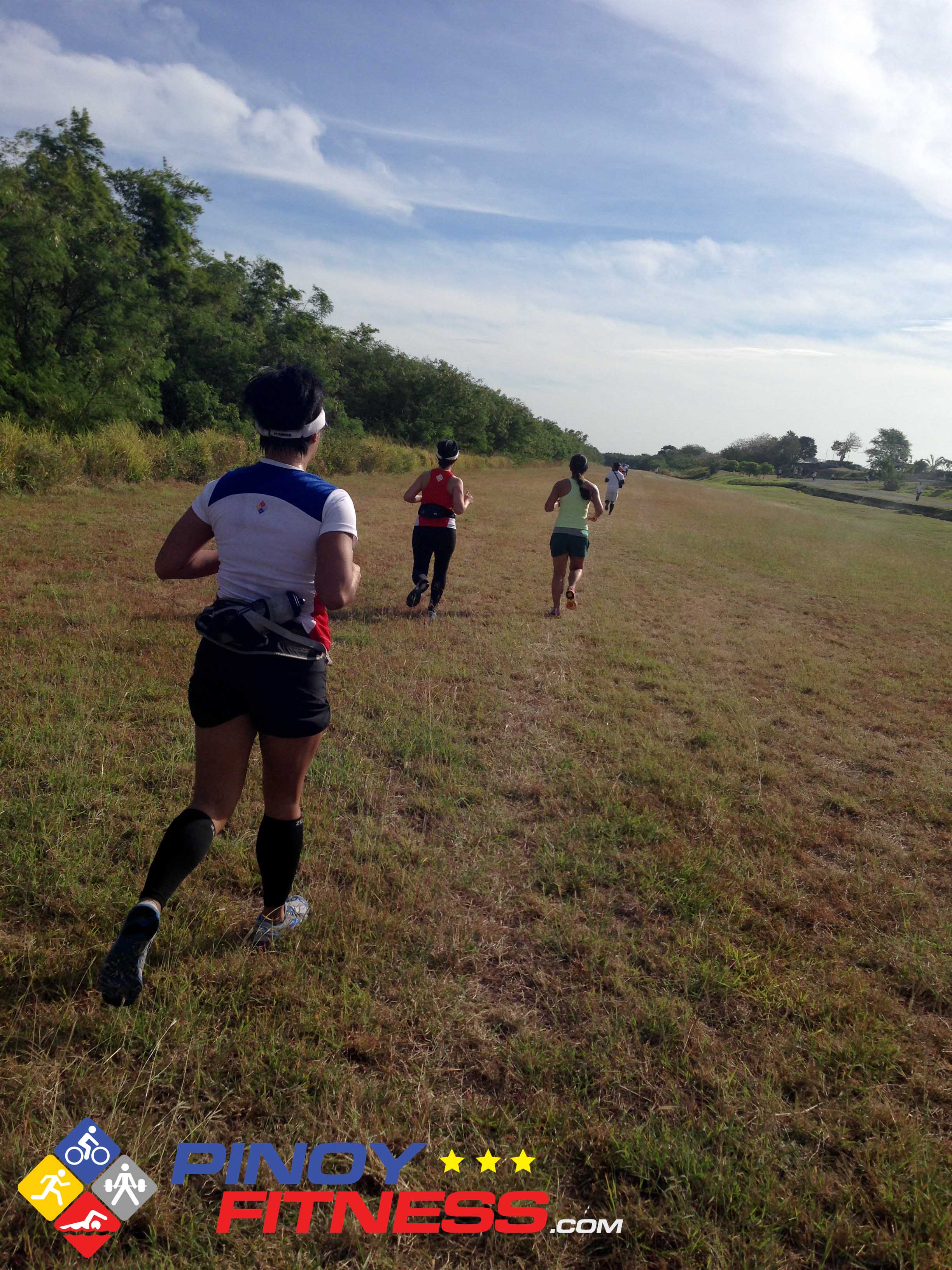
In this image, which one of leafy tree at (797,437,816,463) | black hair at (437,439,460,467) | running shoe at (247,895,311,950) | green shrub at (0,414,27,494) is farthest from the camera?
leafy tree at (797,437,816,463)

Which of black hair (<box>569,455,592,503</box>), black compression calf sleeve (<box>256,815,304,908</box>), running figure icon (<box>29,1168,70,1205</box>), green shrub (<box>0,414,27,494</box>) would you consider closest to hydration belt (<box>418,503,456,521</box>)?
black hair (<box>569,455,592,503</box>)

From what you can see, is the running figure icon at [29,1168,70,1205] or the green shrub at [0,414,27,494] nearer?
the running figure icon at [29,1168,70,1205]

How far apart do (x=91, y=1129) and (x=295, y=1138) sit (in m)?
0.55

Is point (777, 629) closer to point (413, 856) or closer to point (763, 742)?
point (763, 742)

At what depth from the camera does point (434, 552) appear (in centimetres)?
777

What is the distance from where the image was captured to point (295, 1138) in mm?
2000

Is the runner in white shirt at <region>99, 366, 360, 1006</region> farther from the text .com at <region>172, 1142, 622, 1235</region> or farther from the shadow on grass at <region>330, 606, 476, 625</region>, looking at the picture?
the shadow on grass at <region>330, 606, 476, 625</region>

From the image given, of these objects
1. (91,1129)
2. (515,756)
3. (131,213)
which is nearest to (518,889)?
(515,756)

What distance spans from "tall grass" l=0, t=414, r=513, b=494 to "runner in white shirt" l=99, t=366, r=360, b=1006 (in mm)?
12329

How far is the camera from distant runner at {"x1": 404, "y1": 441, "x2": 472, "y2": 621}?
734 centimetres

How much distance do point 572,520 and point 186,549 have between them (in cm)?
623

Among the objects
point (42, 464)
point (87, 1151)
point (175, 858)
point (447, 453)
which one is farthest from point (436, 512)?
point (42, 464)

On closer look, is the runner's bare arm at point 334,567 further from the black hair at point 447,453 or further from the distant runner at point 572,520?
the distant runner at point 572,520

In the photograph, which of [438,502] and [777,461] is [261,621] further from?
[777,461]
